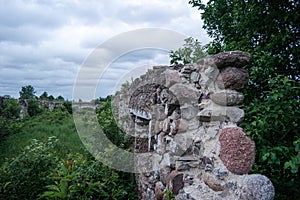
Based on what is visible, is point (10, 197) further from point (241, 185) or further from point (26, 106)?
point (26, 106)

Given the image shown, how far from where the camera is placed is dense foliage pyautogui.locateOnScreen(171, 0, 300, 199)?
70.8 inches

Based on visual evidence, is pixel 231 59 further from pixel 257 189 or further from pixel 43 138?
pixel 43 138

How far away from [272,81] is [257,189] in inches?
37.0

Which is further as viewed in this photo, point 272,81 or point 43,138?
point 43,138


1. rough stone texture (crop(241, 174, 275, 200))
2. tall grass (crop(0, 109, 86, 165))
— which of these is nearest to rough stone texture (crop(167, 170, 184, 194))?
rough stone texture (crop(241, 174, 275, 200))

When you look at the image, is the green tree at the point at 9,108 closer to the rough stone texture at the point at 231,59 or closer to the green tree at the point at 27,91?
the green tree at the point at 27,91

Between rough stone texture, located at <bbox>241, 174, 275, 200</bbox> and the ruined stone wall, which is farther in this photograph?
the ruined stone wall

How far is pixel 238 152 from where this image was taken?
61.9 inches

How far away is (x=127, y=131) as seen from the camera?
4012 millimetres

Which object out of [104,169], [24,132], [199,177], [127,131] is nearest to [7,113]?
[24,132]

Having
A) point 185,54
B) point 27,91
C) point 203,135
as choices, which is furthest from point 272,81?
point 27,91

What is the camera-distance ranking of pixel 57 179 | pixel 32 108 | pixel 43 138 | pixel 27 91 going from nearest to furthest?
1. pixel 57 179
2. pixel 43 138
3. pixel 32 108
4. pixel 27 91

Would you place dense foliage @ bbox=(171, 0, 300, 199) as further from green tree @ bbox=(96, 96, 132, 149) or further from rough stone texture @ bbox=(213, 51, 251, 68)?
green tree @ bbox=(96, 96, 132, 149)

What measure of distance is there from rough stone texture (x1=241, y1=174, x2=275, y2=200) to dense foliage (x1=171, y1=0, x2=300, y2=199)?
0.27m
